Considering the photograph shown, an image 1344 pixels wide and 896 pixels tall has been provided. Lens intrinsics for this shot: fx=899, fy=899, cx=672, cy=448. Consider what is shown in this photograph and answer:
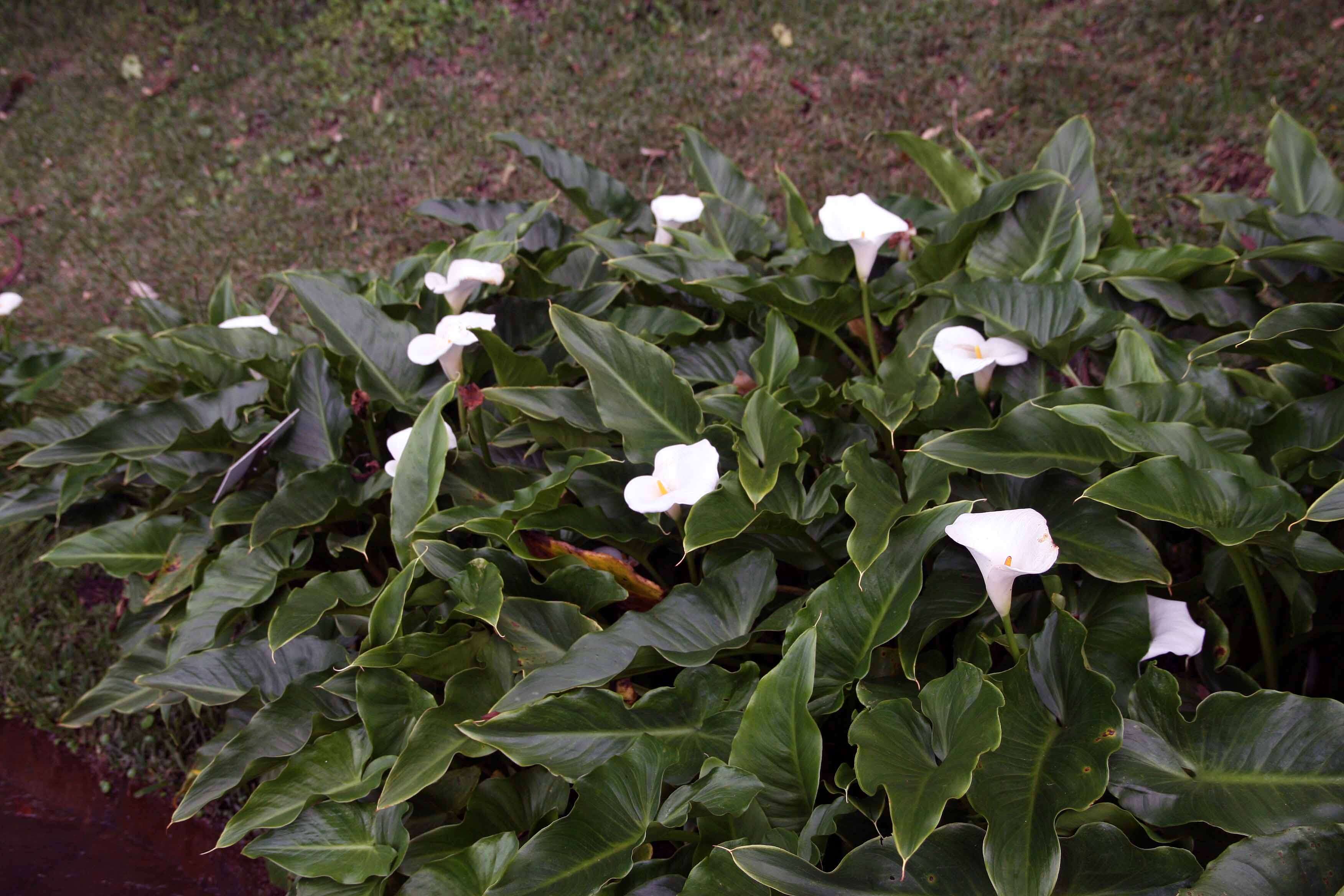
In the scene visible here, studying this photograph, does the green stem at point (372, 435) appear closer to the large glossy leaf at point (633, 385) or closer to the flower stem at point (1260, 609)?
the large glossy leaf at point (633, 385)

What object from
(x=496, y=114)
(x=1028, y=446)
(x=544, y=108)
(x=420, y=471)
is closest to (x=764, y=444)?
(x=1028, y=446)

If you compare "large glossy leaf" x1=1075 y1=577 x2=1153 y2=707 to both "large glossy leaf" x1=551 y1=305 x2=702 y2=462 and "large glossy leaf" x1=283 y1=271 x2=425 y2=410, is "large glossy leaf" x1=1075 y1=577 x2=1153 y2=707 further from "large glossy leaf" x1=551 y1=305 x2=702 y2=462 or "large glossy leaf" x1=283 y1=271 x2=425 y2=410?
"large glossy leaf" x1=283 y1=271 x2=425 y2=410

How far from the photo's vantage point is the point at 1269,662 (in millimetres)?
1522

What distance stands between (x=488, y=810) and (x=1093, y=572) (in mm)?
1044

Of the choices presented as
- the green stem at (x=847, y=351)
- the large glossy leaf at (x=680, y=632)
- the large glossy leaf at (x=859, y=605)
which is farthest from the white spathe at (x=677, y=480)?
the green stem at (x=847, y=351)

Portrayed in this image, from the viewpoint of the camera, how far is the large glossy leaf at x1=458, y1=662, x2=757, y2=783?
134cm

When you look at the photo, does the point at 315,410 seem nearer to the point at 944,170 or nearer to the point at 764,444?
the point at 764,444

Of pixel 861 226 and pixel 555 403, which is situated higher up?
pixel 861 226

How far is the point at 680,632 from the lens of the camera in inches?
59.1

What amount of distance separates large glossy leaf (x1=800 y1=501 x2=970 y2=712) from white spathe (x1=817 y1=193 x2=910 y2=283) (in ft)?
2.27

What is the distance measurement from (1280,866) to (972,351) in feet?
3.12

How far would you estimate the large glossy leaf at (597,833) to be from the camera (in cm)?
124

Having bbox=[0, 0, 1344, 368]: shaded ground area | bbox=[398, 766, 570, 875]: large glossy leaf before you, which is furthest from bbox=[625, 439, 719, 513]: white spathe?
bbox=[0, 0, 1344, 368]: shaded ground area

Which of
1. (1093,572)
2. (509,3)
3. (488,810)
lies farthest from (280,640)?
(509,3)
